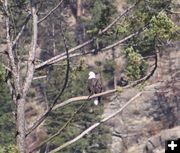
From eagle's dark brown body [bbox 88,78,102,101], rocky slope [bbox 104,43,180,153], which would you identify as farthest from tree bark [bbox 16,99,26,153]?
rocky slope [bbox 104,43,180,153]

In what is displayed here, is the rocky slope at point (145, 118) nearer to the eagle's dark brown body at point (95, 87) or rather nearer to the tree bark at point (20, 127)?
the eagle's dark brown body at point (95, 87)

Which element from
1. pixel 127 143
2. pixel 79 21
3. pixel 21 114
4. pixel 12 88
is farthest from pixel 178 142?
pixel 79 21

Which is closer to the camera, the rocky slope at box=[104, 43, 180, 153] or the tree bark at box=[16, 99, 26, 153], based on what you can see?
the tree bark at box=[16, 99, 26, 153]

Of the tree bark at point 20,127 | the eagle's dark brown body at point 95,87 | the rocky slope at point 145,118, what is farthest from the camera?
the rocky slope at point 145,118

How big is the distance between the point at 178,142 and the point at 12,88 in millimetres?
4979

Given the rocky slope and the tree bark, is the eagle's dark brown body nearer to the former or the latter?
the tree bark

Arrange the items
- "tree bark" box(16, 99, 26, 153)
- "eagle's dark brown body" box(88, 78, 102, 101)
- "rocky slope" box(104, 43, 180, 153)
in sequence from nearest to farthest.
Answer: "tree bark" box(16, 99, 26, 153) → "eagle's dark brown body" box(88, 78, 102, 101) → "rocky slope" box(104, 43, 180, 153)

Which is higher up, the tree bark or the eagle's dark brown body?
the eagle's dark brown body

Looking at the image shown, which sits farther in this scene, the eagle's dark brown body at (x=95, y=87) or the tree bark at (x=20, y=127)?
the eagle's dark brown body at (x=95, y=87)

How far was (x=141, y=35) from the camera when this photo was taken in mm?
12344

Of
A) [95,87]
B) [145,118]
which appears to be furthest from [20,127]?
[145,118]

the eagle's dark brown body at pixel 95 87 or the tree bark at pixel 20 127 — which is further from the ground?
the eagle's dark brown body at pixel 95 87

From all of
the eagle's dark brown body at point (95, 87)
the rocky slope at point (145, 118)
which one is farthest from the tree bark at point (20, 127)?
the rocky slope at point (145, 118)

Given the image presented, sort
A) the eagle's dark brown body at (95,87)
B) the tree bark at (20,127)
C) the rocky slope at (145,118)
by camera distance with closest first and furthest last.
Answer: the tree bark at (20,127)
the eagle's dark brown body at (95,87)
the rocky slope at (145,118)
